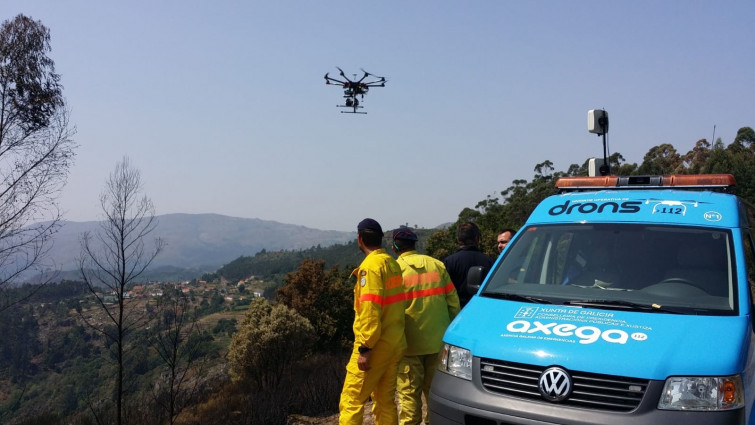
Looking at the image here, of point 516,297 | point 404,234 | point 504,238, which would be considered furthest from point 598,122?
point 516,297

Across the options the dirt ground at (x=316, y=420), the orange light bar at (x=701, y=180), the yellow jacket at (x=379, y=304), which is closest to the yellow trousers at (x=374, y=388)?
the yellow jacket at (x=379, y=304)

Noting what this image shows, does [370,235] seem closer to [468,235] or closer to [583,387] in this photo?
[468,235]

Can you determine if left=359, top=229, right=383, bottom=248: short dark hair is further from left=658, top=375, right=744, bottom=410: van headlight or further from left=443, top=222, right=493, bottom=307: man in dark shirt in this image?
left=658, top=375, right=744, bottom=410: van headlight

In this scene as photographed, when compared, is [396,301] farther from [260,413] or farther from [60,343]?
[60,343]

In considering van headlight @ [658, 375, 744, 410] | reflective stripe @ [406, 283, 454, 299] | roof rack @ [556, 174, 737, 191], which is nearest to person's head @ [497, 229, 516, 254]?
roof rack @ [556, 174, 737, 191]

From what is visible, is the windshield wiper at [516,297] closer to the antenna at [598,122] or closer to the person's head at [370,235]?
the person's head at [370,235]
